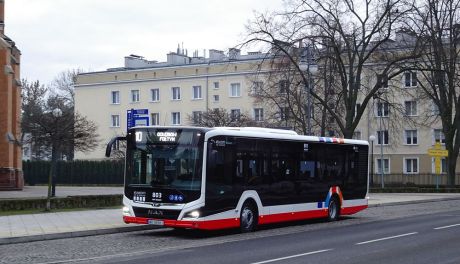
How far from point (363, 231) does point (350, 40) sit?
21.6 meters

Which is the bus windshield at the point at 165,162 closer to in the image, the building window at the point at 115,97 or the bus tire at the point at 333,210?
the bus tire at the point at 333,210

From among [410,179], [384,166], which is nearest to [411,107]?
[384,166]

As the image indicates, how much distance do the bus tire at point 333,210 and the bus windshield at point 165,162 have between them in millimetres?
7470

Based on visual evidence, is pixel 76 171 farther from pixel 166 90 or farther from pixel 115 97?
pixel 166 90

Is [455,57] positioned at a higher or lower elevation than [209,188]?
higher

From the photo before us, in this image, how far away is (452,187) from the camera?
174 ft

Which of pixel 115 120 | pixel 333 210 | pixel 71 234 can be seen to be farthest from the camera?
pixel 115 120

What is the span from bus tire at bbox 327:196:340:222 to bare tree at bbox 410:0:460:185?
19.5m

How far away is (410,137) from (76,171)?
121 feet

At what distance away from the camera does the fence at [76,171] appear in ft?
244

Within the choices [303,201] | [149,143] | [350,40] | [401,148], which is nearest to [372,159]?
[401,148]

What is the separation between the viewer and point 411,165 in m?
73.1

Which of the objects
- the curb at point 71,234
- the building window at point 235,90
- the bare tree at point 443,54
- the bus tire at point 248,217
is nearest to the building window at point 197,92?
the building window at point 235,90

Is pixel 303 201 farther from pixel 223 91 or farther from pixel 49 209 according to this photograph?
pixel 223 91
